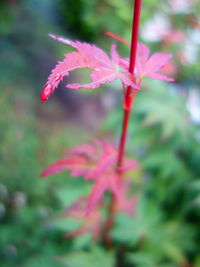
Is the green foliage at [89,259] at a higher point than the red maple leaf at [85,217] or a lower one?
lower

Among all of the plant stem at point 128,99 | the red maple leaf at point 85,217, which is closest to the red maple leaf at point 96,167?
the plant stem at point 128,99

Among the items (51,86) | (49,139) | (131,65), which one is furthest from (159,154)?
(49,139)

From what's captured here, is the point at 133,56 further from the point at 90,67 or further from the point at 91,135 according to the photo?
the point at 91,135

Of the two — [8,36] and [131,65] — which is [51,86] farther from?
[8,36]

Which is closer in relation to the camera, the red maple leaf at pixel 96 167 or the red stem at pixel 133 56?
the red stem at pixel 133 56

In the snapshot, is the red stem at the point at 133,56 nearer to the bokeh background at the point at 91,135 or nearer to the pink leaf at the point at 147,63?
the pink leaf at the point at 147,63

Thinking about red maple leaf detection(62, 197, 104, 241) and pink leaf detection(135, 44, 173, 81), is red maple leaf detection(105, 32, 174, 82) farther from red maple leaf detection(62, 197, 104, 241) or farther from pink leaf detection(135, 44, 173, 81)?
red maple leaf detection(62, 197, 104, 241)

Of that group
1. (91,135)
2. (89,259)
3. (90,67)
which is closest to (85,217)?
(89,259)
